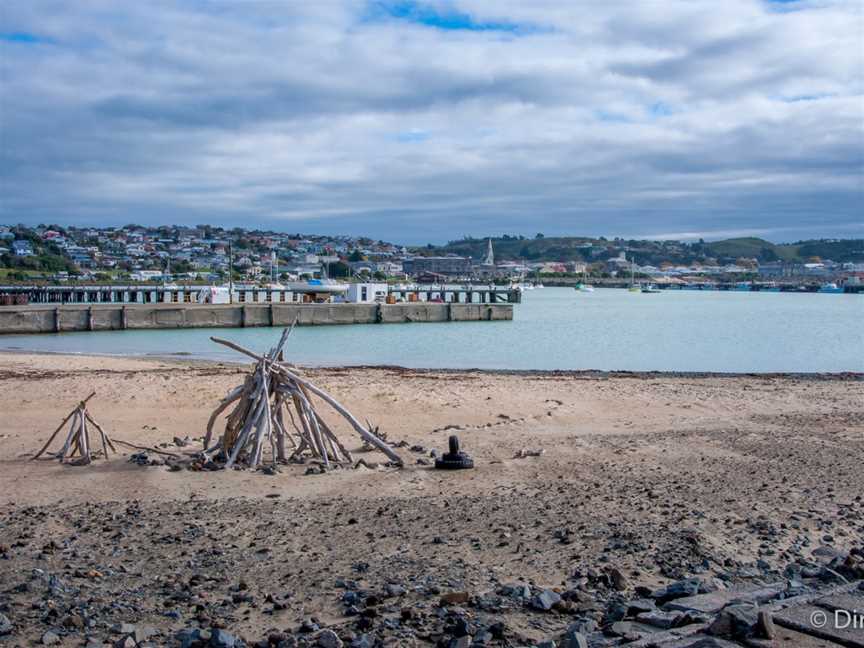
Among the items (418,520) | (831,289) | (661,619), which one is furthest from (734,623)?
(831,289)

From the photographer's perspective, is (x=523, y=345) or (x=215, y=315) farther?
(x=215, y=315)

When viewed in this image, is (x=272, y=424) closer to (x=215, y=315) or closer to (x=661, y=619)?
(x=661, y=619)

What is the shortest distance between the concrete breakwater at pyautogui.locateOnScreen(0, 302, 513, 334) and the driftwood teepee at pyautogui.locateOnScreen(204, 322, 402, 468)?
107 feet

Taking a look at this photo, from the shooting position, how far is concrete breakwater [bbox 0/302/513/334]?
47.3 meters

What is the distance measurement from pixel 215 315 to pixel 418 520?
47174 mm

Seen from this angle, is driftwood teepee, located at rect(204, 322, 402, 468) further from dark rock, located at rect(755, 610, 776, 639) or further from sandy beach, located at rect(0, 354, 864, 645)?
dark rock, located at rect(755, 610, 776, 639)

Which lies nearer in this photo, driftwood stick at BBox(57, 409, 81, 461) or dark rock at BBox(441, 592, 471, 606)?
dark rock at BBox(441, 592, 471, 606)

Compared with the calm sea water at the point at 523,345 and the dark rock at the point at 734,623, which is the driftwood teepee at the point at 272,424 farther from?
the calm sea water at the point at 523,345

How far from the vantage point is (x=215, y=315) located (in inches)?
2094

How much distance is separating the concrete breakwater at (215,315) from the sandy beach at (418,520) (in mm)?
31735

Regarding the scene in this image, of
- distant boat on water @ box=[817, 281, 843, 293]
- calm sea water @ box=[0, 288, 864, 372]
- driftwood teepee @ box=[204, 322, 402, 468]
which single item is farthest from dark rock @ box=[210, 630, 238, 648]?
distant boat on water @ box=[817, 281, 843, 293]

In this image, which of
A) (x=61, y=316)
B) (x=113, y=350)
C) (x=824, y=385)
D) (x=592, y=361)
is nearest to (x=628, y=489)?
(x=824, y=385)

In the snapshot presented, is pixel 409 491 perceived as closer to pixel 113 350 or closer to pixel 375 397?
pixel 375 397

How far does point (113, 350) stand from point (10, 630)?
109 ft
